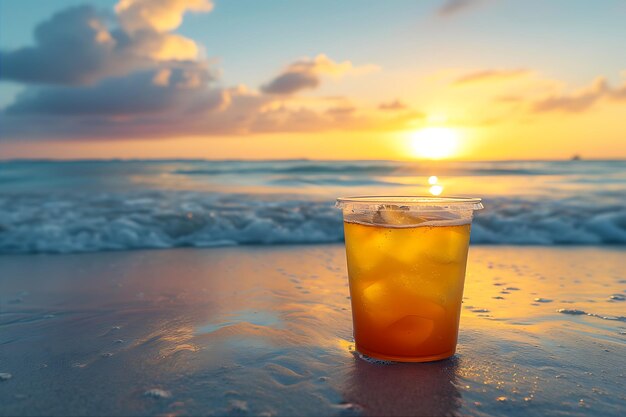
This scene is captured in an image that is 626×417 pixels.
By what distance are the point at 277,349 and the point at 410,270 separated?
1.91ft

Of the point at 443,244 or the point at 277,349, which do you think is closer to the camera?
the point at 443,244

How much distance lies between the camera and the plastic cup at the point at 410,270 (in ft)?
5.42

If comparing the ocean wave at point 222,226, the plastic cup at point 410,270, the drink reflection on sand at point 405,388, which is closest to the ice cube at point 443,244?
the plastic cup at point 410,270

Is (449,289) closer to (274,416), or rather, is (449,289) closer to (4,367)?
(274,416)

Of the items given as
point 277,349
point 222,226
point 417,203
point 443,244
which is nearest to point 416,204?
point 417,203

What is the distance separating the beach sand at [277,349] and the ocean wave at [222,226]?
1416 millimetres

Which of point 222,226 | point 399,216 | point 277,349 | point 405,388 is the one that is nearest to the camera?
point 405,388

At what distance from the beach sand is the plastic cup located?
9 cm

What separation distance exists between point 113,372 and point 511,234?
453 centimetres

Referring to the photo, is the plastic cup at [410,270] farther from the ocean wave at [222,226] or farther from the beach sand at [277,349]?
the ocean wave at [222,226]

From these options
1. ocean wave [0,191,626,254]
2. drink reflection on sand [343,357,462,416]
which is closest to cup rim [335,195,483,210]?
drink reflection on sand [343,357,462,416]

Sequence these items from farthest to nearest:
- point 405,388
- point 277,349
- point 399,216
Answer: point 277,349 → point 399,216 → point 405,388

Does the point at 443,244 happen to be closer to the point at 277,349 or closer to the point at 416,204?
the point at 416,204

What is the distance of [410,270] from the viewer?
1.66 meters
